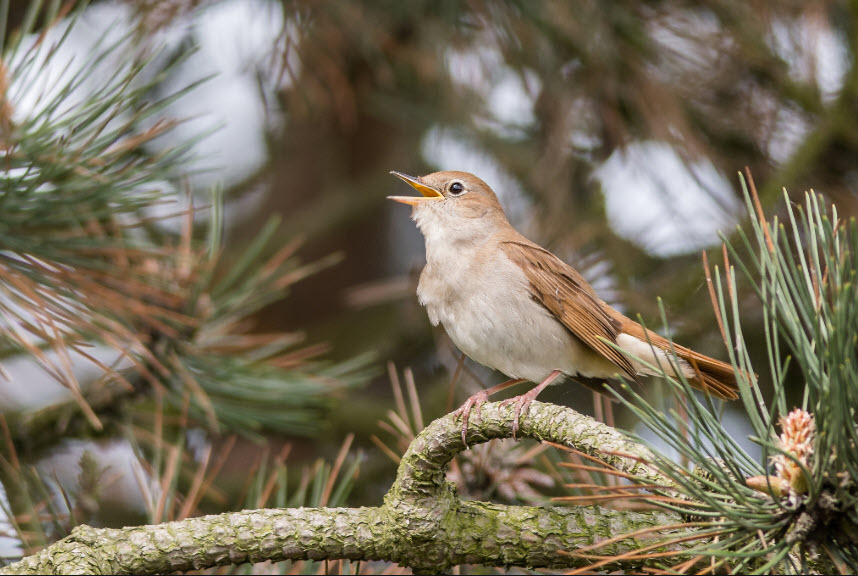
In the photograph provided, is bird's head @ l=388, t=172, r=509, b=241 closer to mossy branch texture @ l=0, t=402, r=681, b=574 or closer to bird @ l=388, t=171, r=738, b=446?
bird @ l=388, t=171, r=738, b=446

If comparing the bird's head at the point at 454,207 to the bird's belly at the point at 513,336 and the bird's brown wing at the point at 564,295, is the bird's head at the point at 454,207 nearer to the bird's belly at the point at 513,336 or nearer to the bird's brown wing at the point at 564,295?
the bird's brown wing at the point at 564,295

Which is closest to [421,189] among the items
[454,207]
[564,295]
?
[454,207]

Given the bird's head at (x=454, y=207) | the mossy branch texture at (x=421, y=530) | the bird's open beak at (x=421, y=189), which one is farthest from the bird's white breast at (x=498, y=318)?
the mossy branch texture at (x=421, y=530)

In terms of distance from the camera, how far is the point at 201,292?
10.5 ft

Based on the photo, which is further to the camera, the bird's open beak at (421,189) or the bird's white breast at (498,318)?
the bird's open beak at (421,189)

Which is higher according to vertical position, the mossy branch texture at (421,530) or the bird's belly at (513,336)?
the mossy branch texture at (421,530)

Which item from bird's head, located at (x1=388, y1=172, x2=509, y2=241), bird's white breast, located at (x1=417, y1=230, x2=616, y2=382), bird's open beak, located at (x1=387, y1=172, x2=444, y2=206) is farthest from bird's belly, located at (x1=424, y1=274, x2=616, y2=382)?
bird's open beak, located at (x1=387, y1=172, x2=444, y2=206)

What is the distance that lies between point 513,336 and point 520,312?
0.39 ft

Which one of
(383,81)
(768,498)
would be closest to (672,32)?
(383,81)

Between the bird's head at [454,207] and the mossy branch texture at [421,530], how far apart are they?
1.73 m

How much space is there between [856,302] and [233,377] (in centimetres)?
235

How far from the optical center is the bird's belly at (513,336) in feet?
10.9

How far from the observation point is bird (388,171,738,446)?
332 centimetres

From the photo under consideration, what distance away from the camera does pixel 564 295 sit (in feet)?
11.5
